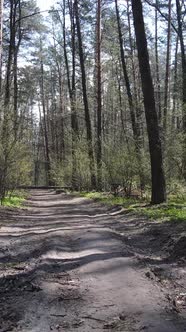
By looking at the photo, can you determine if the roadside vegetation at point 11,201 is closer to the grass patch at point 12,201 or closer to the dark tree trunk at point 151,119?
the grass patch at point 12,201

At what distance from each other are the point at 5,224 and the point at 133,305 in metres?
8.91

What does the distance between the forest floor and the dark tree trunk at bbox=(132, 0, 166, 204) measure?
13.8ft

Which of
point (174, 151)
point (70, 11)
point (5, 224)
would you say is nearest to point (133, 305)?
point (5, 224)

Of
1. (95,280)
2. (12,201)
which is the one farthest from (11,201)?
(95,280)

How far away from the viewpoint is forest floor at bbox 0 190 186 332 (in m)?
4.56

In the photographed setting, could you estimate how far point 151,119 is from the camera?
51.1ft

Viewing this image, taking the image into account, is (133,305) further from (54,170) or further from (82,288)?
(54,170)

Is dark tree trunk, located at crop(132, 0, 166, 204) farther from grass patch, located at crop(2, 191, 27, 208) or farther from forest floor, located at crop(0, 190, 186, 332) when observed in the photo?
grass patch, located at crop(2, 191, 27, 208)

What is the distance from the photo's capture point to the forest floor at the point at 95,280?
456 cm

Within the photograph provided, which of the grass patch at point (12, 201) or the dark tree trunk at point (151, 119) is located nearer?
the dark tree trunk at point (151, 119)

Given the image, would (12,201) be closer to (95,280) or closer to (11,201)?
(11,201)

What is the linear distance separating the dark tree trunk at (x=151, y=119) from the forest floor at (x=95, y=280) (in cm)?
421

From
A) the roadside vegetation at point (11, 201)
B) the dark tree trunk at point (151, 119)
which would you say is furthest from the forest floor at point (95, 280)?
the roadside vegetation at point (11, 201)

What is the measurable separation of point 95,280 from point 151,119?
10.1m
